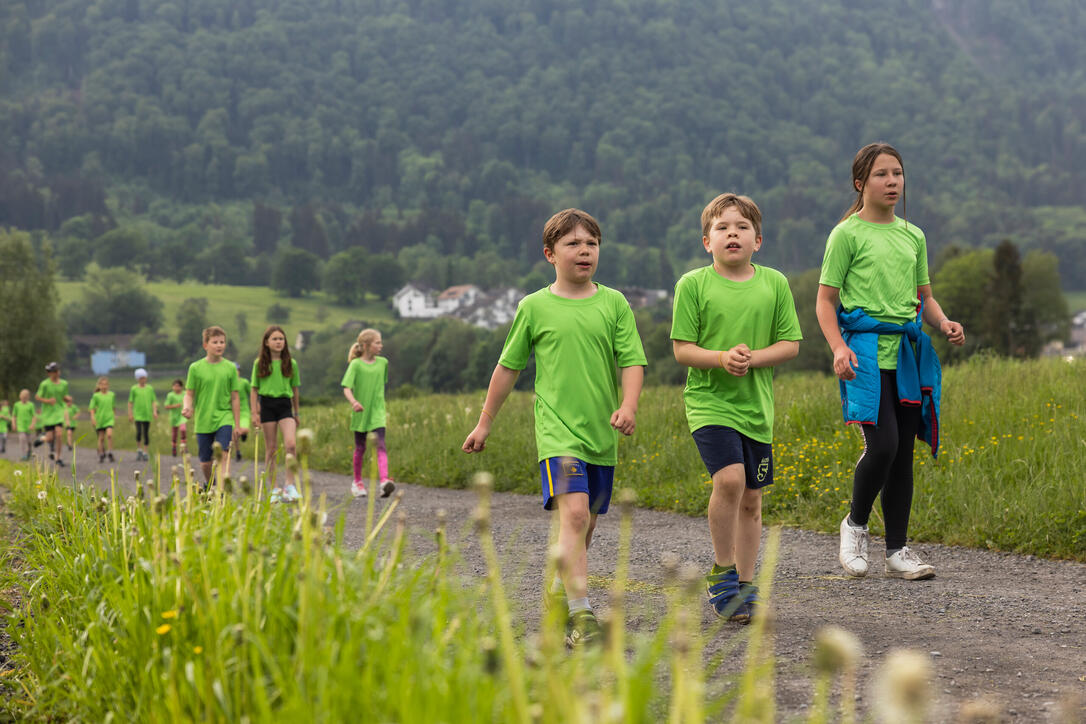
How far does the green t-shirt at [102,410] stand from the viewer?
21000mm

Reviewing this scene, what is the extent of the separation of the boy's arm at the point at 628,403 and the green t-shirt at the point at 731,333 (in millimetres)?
306

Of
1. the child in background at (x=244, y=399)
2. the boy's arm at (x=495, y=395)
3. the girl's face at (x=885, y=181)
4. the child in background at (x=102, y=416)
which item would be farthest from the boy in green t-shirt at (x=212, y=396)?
the child in background at (x=102, y=416)

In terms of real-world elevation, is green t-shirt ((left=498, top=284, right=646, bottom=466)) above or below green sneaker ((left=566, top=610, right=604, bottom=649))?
above

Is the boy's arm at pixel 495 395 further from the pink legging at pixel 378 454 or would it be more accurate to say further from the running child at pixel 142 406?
the running child at pixel 142 406

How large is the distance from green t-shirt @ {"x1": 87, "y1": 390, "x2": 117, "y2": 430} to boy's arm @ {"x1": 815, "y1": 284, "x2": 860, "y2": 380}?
689 inches

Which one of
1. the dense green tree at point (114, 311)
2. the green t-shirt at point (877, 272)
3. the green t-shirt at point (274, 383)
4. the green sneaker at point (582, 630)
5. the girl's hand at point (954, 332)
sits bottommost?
the dense green tree at point (114, 311)

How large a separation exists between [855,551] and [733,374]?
69.4 inches

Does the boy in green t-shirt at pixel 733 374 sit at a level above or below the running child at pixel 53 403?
above

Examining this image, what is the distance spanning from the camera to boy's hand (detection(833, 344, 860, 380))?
5.70m

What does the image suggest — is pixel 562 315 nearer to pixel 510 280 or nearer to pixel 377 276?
pixel 377 276

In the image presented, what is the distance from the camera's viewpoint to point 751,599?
504 centimetres

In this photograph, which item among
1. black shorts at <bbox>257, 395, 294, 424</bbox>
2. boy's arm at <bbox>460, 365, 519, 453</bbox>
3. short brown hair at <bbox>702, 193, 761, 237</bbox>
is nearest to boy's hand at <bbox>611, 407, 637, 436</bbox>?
boy's arm at <bbox>460, 365, 519, 453</bbox>

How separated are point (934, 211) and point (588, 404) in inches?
8037

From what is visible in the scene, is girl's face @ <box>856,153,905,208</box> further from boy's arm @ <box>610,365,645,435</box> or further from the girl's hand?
boy's arm @ <box>610,365,645,435</box>
